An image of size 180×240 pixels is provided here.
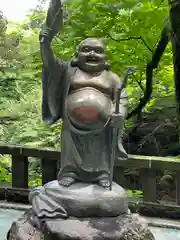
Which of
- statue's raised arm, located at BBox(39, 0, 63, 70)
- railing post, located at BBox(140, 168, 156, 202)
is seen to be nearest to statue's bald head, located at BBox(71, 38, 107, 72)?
statue's raised arm, located at BBox(39, 0, 63, 70)

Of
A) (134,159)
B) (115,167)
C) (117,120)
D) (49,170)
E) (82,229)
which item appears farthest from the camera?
(49,170)

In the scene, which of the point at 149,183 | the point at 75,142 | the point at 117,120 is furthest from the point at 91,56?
the point at 149,183

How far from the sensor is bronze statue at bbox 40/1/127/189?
3346mm

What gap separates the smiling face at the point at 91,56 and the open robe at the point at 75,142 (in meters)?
0.15

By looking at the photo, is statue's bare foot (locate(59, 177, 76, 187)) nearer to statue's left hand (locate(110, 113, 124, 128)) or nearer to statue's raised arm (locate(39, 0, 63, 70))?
statue's left hand (locate(110, 113, 124, 128))

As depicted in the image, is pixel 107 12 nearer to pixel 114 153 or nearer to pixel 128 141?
pixel 114 153

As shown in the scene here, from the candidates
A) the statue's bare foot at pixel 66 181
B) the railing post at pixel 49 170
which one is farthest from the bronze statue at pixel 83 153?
the railing post at pixel 49 170

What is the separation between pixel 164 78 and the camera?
632 cm

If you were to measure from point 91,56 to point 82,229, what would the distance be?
5.39 ft

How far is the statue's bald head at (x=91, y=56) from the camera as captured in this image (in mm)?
3445

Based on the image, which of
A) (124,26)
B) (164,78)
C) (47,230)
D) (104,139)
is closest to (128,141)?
(164,78)

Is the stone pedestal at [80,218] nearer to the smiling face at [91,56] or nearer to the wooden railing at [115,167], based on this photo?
the smiling face at [91,56]

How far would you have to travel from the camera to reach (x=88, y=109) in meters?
3.30

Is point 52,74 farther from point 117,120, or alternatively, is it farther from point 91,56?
point 117,120
